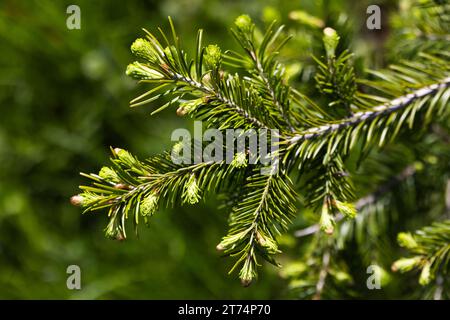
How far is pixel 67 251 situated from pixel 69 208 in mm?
129

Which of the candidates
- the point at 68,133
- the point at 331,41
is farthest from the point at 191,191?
the point at 68,133

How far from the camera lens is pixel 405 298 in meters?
0.77

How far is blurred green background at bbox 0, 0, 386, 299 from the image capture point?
4.38ft

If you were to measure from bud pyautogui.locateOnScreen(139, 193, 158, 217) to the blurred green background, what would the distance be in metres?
0.79

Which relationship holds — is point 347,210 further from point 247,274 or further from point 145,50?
point 145,50

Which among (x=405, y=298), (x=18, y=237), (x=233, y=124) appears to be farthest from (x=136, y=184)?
(x=18, y=237)

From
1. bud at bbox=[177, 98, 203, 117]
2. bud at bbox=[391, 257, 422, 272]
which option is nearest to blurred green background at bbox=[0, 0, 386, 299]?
bud at bbox=[391, 257, 422, 272]

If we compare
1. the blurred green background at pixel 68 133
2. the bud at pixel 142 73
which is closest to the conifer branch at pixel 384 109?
the bud at pixel 142 73

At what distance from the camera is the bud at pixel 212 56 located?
497mm

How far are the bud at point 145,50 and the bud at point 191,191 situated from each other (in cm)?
14

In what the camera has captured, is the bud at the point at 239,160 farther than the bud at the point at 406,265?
No

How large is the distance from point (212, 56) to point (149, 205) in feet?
0.57

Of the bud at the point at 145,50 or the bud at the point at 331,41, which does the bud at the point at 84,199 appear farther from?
the bud at the point at 331,41

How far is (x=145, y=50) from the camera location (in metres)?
0.50
